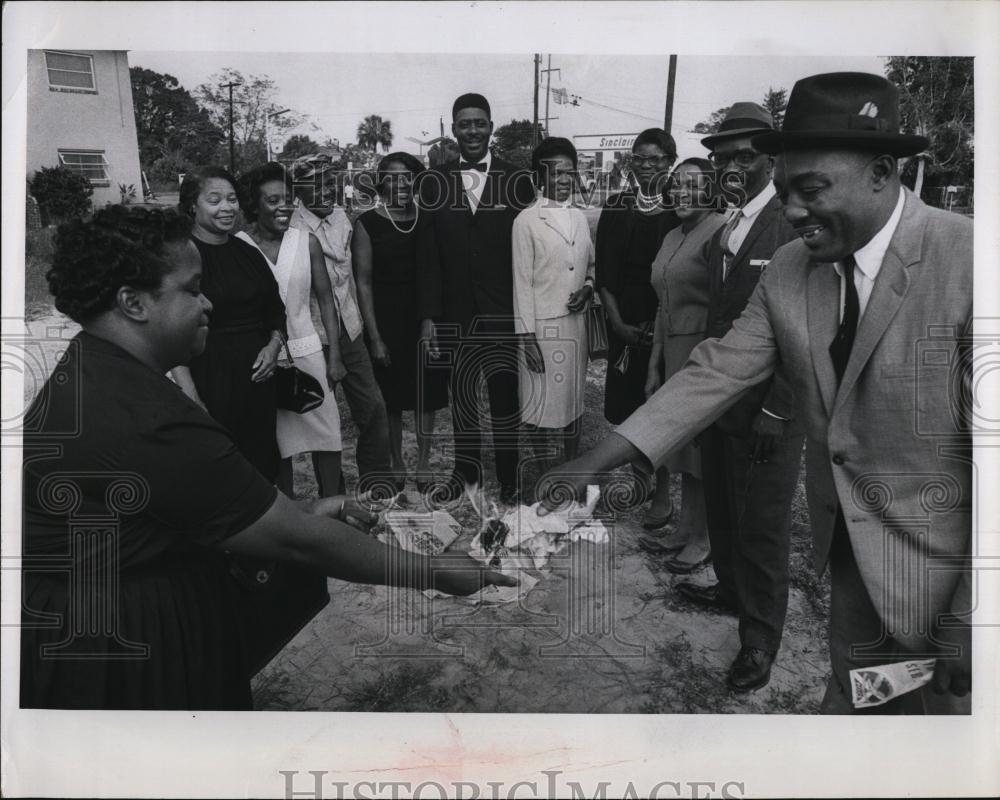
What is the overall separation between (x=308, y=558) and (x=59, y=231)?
1.61m

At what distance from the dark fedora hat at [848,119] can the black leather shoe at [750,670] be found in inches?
75.2

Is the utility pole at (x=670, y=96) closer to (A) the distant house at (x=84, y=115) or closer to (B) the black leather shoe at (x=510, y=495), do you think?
(B) the black leather shoe at (x=510, y=495)

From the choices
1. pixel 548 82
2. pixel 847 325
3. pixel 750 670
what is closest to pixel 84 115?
pixel 548 82

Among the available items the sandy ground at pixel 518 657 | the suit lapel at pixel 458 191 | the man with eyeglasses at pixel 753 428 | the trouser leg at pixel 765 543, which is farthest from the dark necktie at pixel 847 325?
the suit lapel at pixel 458 191

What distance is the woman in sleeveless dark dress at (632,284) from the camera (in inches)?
135

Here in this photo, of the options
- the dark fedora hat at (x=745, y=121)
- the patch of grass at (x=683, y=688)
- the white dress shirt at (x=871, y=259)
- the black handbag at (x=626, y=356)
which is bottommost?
the patch of grass at (x=683, y=688)

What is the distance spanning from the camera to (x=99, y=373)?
234 centimetres

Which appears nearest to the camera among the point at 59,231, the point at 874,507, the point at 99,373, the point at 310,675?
the point at 99,373

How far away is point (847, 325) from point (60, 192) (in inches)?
111

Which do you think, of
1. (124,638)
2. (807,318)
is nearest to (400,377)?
(124,638)

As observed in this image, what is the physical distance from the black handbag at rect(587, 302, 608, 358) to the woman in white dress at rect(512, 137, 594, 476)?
7 cm

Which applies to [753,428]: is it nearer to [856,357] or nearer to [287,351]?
[856,357]

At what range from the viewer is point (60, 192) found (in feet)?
10.3

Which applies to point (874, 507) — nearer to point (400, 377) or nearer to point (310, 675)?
point (400, 377)
